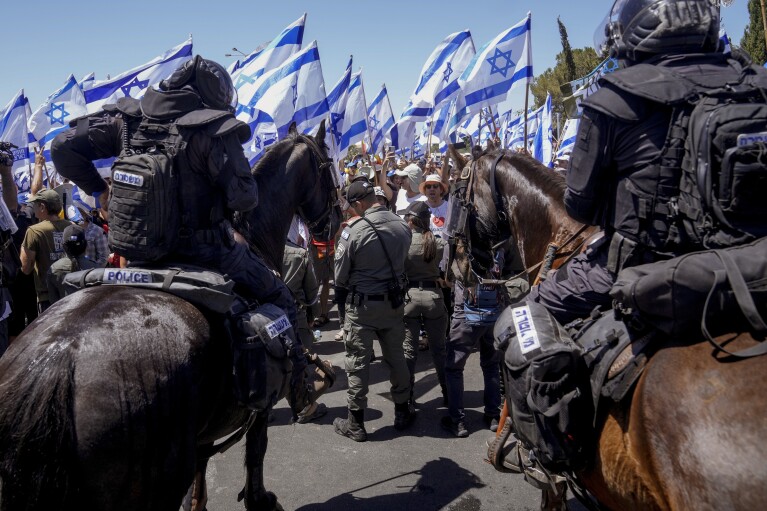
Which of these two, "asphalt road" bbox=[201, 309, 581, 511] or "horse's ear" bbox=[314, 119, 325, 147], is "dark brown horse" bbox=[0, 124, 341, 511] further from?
"horse's ear" bbox=[314, 119, 325, 147]

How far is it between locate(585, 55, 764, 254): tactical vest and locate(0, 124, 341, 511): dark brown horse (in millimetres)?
2091

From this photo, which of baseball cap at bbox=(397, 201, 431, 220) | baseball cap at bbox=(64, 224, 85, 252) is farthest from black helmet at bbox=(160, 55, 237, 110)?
baseball cap at bbox=(64, 224, 85, 252)

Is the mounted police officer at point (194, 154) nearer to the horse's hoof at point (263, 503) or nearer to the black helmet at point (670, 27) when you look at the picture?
the horse's hoof at point (263, 503)

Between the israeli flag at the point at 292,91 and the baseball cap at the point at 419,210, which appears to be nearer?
the baseball cap at the point at 419,210

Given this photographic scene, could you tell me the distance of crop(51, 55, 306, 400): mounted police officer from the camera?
3.32m

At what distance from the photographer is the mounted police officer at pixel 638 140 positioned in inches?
90.8

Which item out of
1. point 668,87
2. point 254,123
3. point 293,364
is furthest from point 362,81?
point 668,87

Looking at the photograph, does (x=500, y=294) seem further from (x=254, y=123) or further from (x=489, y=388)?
(x=254, y=123)

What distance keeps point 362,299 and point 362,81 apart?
879 cm

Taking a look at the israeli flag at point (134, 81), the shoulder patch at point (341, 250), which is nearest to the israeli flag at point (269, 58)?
the israeli flag at point (134, 81)

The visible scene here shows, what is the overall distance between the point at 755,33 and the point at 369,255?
987 inches

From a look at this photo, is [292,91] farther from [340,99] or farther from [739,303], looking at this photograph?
[739,303]

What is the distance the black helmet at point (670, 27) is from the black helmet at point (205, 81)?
7.47 feet

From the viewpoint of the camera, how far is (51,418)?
7.65 ft
